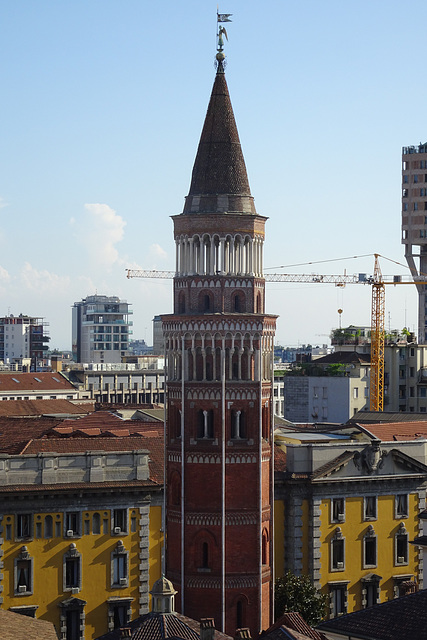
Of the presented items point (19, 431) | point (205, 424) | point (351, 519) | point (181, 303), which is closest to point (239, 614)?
point (205, 424)

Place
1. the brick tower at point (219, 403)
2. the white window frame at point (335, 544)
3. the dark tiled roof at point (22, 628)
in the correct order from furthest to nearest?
the white window frame at point (335, 544) < the brick tower at point (219, 403) < the dark tiled roof at point (22, 628)

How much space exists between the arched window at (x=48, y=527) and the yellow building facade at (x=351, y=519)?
1437cm

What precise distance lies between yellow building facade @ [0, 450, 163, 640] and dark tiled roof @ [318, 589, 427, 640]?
2239 centimetres

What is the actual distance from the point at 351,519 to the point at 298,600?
958 centimetres

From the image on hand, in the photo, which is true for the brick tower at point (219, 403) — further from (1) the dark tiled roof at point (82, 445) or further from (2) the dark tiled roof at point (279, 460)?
(2) the dark tiled roof at point (279, 460)

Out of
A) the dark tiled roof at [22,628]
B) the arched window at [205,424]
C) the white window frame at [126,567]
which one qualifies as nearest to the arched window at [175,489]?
the arched window at [205,424]

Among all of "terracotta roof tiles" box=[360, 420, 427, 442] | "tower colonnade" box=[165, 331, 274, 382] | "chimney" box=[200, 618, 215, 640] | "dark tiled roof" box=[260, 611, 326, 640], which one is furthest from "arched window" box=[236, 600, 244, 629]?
"terracotta roof tiles" box=[360, 420, 427, 442]

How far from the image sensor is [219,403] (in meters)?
75.2

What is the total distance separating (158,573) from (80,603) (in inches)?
205

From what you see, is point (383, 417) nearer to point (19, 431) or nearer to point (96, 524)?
point (19, 431)

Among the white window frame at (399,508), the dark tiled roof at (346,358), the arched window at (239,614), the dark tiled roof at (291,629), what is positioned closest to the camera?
the dark tiled roof at (291,629)

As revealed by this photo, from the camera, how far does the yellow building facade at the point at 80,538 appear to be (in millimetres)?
80812

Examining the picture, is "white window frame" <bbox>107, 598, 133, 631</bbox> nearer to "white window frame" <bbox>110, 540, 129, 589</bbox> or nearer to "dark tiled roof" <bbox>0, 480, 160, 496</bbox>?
"white window frame" <bbox>110, 540, 129, 589</bbox>

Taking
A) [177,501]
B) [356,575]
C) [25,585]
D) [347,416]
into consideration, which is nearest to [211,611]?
[177,501]
